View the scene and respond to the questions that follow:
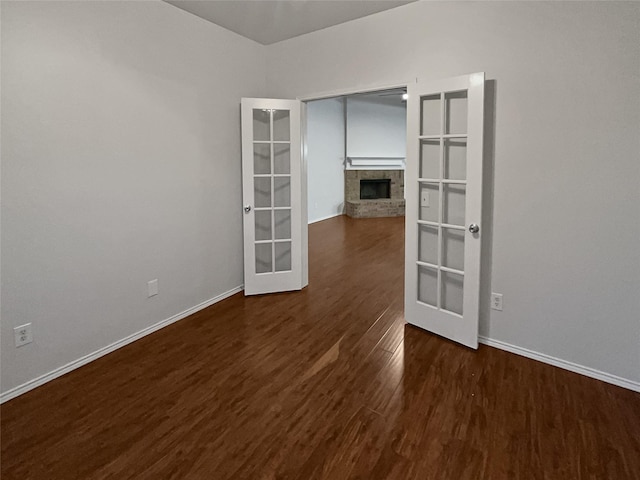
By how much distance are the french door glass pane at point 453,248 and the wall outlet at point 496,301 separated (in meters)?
0.31

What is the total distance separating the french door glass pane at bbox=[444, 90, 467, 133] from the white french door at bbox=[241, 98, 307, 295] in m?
1.57

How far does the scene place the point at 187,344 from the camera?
9.66ft

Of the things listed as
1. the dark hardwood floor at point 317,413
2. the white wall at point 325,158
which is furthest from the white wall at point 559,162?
the white wall at point 325,158

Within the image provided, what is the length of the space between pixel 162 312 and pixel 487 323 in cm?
266

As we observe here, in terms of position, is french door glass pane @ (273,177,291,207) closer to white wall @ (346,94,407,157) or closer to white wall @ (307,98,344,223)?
white wall @ (307,98,344,223)

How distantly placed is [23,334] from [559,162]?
11.6 feet


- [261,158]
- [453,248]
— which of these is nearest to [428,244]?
[453,248]

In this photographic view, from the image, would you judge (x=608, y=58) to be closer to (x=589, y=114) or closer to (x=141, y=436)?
(x=589, y=114)

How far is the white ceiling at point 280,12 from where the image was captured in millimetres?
3092

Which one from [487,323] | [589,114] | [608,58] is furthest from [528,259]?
[608,58]

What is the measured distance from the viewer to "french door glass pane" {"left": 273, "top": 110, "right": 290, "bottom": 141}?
154 inches

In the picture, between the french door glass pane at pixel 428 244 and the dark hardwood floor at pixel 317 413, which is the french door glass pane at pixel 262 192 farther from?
the french door glass pane at pixel 428 244

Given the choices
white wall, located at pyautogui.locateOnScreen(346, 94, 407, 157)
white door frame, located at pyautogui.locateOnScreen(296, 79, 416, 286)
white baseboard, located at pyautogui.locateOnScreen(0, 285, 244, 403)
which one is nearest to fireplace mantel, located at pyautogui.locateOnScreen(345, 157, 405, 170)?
white wall, located at pyautogui.locateOnScreen(346, 94, 407, 157)

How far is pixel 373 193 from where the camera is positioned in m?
10.4
